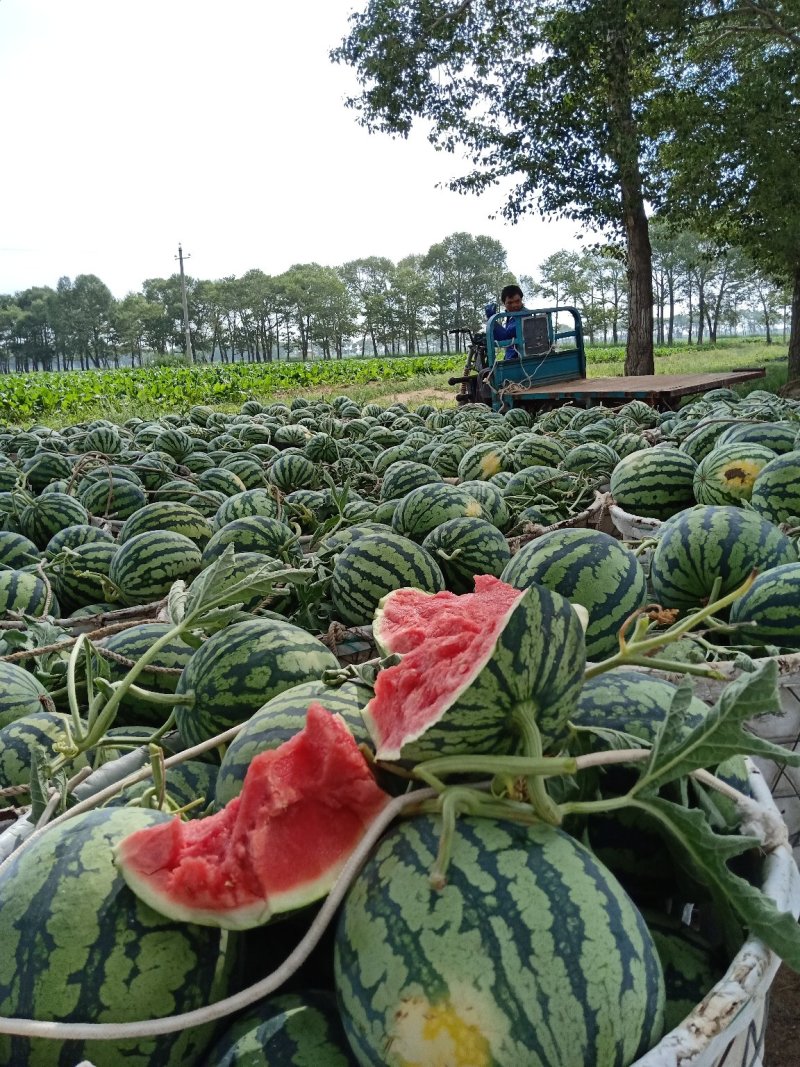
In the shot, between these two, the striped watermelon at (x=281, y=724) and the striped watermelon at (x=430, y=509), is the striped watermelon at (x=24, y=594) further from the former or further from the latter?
the striped watermelon at (x=281, y=724)

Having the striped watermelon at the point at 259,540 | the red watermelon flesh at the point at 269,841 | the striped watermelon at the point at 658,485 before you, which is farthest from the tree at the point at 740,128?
the red watermelon flesh at the point at 269,841

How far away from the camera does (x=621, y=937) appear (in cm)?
87

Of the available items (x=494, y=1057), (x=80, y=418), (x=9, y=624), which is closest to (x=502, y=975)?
(x=494, y=1057)

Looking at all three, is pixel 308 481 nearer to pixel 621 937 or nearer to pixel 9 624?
pixel 9 624

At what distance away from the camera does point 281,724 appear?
122 cm

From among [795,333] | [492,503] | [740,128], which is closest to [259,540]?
[492,503]

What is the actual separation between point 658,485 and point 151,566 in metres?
2.27

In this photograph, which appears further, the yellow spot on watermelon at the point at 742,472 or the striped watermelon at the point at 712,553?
the yellow spot on watermelon at the point at 742,472

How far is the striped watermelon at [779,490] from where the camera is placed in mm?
2832

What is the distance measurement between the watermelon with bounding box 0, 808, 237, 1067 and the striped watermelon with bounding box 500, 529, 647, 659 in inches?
48.2

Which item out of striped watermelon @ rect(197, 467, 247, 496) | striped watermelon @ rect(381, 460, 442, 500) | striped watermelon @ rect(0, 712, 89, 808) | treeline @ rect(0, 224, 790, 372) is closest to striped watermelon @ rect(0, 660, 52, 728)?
striped watermelon @ rect(0, 712, 89, 808)

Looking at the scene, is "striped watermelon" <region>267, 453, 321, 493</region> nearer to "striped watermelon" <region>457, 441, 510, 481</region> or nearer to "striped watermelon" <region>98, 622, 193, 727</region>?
"striped watermelon" <region>457, 441, 510, 481</region>

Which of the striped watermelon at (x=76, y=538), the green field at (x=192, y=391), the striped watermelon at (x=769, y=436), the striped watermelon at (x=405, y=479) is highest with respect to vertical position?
the green field at (x=192, y=391)

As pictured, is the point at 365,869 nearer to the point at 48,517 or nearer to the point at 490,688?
the point at 490,688
